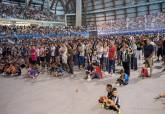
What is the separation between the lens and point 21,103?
32.0ft

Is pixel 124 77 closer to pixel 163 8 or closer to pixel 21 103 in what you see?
pixel 21 103

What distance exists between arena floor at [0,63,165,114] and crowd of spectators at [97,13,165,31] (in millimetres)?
17162

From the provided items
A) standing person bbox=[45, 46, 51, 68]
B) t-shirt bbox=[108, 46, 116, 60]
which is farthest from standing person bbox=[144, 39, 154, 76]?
standing person bbox=[45, 46, 51, 68]

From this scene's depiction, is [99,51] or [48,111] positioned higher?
[99,51]

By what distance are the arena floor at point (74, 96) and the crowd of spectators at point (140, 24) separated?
17.2m

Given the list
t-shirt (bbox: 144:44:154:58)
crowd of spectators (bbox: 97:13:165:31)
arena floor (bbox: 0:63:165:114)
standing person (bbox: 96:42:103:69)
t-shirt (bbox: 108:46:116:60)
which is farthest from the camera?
crowd of spectators (bbox: 97:13:165:31)

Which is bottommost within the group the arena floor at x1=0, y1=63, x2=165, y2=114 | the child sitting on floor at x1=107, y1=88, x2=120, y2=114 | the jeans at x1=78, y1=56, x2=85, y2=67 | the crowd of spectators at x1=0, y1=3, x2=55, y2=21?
the arena floor at x1=0, y1=63, x2=165, y2=114

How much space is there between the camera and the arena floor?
8609 mm

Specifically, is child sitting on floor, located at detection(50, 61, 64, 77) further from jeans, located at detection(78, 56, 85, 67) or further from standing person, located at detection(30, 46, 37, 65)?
standing person, located at detection(30, 46, 37, 65)

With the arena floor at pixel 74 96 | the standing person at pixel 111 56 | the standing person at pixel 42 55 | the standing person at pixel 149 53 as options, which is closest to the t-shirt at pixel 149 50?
the standing person at pixel 149 53

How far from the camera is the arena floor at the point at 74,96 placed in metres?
8.61

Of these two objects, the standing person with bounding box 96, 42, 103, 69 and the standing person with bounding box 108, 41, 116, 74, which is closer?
the standing person with bounding box 108, 41, 116, 74

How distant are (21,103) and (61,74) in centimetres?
591

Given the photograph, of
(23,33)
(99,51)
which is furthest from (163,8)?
(99,51)
